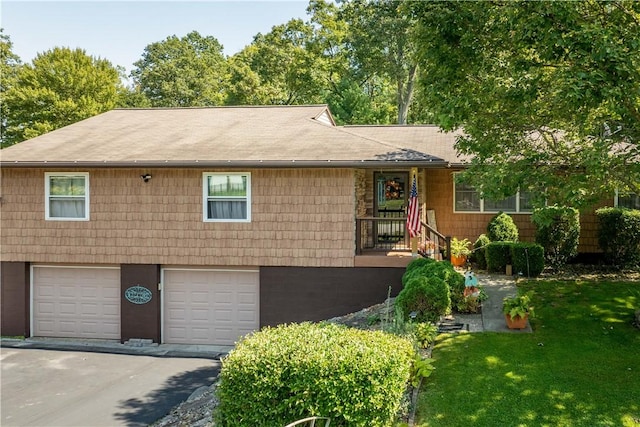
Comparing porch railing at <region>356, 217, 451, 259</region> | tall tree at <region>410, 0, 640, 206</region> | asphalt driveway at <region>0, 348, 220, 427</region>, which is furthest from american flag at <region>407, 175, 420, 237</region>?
asphalt driveway at <region>0, 348, 220, 427</region>

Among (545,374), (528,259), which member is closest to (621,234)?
(528,259)

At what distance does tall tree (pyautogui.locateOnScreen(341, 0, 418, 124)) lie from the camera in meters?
25.9

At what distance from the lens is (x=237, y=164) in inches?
475

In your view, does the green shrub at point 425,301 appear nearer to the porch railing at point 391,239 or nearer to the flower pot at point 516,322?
the flower pot at point 516,322

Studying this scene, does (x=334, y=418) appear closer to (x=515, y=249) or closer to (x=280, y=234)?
(x=280, y=234)

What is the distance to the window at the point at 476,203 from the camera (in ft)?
51.0

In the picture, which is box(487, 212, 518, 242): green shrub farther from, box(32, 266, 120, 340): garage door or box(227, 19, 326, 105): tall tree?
box(227, 19, 326, 105): tall tree

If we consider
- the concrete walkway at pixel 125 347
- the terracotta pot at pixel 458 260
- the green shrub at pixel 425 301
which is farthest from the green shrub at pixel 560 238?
the concrete walkway at pixel 125 347

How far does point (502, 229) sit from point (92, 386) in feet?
35.2

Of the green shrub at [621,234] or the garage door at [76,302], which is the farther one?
the green shrub at [621,234]

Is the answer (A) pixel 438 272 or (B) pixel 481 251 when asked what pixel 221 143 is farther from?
(B) pixel 481 251

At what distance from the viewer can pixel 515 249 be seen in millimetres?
13500

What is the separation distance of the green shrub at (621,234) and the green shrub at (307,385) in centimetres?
1045

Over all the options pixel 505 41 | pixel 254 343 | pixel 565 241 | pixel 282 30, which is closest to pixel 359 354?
pixel 254 343
